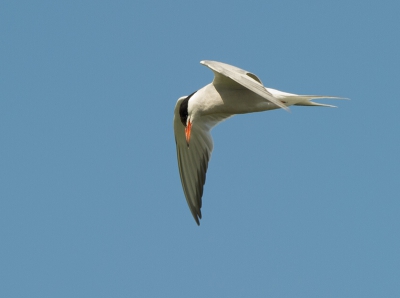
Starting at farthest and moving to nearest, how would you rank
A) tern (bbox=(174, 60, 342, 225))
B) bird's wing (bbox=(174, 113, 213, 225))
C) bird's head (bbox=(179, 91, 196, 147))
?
bird's wing (bbox=(174, 113, 213, 225)) → bird's head (bbox=(179, 91, 196, 147)) → tern (bbox=(174, 60, 342, 225))

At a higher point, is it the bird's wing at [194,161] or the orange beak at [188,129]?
the orange beak at [188,129]

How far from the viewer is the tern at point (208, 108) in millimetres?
8531

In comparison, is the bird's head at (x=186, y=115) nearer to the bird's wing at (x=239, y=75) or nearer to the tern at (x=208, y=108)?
the tern at (x=208, y=108)

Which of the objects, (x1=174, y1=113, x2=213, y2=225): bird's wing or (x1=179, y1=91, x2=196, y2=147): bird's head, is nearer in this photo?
(x1=179, y1=91, x2=196, y2=147): bird's head

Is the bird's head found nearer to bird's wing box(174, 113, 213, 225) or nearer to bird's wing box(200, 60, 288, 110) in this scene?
bird's wing box(174, 113, 213, 225)

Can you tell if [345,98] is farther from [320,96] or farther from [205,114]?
[205,114]

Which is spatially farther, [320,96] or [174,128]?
[174,128]

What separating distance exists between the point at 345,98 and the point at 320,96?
1.28 ft

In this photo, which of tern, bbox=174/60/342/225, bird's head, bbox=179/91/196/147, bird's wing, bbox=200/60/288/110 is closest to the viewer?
bird's wing, bbox=200/60/288/110

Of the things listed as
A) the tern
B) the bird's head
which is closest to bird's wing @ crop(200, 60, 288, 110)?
the tern

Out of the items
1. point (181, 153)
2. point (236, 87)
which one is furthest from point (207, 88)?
point (181, 153)

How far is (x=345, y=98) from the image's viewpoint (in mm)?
8453

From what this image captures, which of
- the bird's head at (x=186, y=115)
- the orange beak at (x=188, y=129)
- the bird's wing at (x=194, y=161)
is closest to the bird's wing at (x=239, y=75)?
the bird's head at (x=186, y=115)

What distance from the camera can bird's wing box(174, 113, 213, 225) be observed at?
36.0 ft
